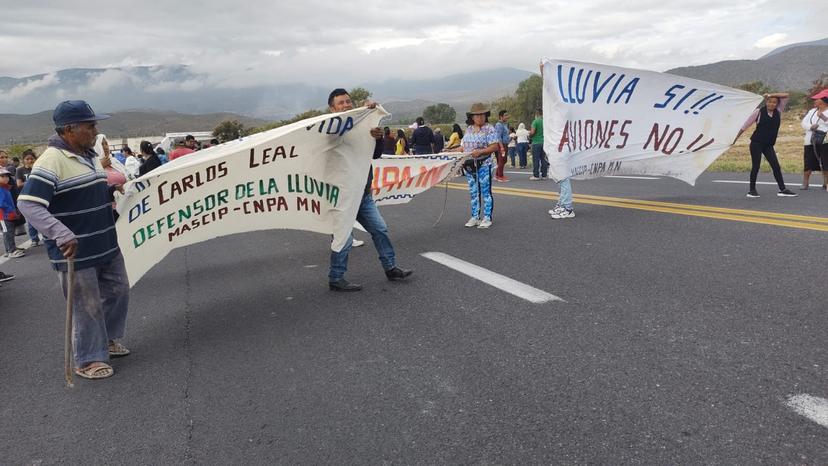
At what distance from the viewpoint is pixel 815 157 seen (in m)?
10.6

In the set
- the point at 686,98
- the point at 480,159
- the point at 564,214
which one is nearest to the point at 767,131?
the point at 686,98

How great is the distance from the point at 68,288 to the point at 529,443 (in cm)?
332

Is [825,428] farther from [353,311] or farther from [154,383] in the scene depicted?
[154,383]

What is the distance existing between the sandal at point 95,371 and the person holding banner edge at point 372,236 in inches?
88.4

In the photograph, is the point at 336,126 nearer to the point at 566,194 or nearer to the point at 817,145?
the point at 566,194

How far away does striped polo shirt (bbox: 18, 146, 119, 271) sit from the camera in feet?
12.7

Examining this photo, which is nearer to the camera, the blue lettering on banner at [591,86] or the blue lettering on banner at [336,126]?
the blue lettering on banner at [336,126]

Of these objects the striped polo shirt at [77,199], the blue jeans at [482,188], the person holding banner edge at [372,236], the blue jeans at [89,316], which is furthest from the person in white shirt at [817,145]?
the blue jeans at [89,316]

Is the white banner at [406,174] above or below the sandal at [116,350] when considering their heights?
above

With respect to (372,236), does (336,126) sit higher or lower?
higher

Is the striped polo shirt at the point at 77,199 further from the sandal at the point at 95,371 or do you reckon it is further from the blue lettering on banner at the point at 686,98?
the blue lettering on banner at the point at 686,98

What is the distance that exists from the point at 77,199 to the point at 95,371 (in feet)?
4.10

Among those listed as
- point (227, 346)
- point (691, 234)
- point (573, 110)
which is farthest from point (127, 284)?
point (573, 110)

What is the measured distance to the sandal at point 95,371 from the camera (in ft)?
13.4
